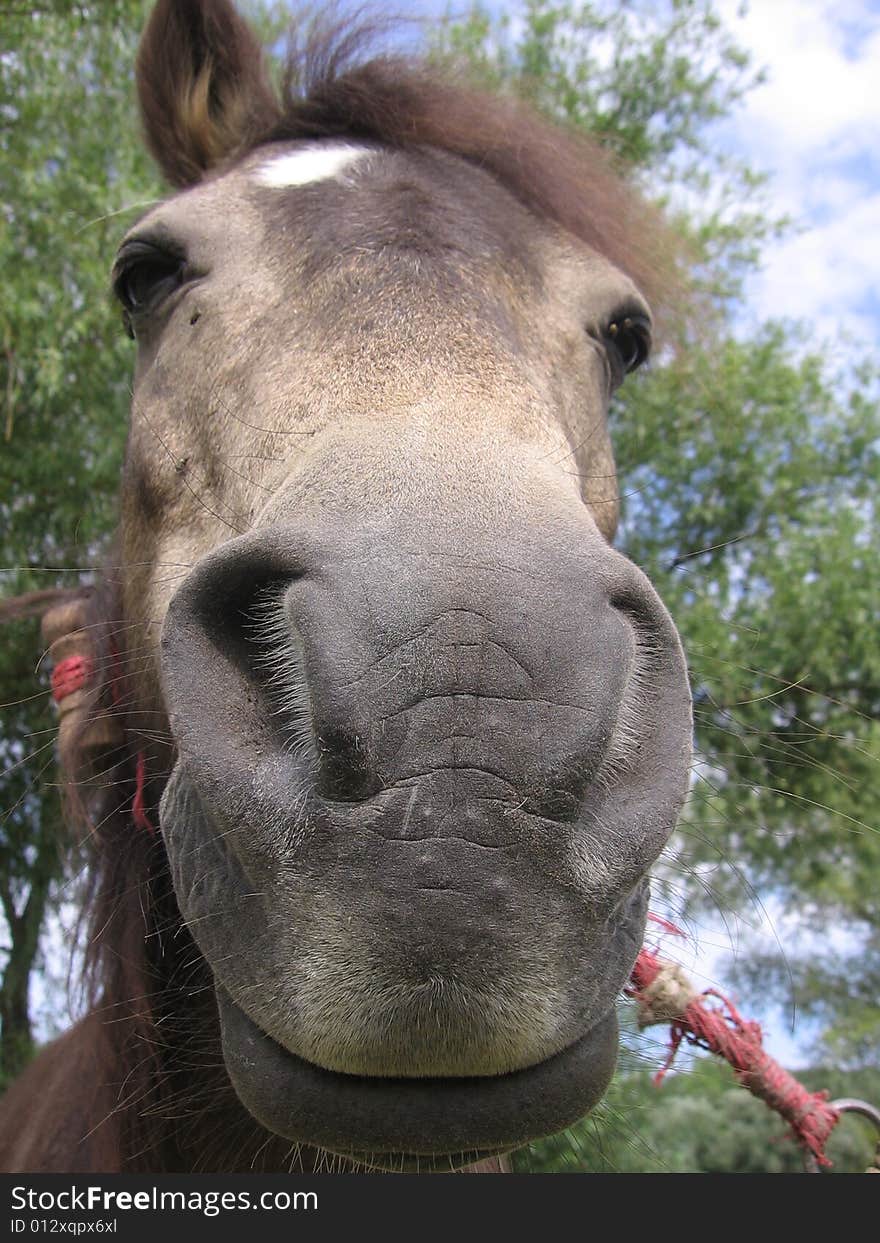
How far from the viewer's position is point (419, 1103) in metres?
1.24

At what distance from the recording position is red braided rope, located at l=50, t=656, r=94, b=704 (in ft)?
8.84

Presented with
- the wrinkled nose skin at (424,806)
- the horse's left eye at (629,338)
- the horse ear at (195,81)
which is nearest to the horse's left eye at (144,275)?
the horse ear at (195,81)

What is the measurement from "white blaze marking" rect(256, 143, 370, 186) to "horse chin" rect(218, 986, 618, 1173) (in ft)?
6.97

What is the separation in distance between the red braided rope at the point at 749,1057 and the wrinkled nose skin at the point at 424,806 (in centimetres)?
125

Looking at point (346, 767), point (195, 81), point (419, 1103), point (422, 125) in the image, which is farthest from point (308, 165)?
point (419, 1103)

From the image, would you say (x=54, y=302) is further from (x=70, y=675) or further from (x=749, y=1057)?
(x=749, y=1057)

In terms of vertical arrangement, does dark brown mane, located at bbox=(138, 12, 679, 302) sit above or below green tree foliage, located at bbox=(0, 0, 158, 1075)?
above

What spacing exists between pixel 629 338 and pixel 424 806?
2.04 meters

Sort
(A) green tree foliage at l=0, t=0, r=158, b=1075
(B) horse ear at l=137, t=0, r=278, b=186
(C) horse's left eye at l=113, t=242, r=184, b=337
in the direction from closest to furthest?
1. (C) horse's left eye at l=113, t=242, r=184, b=337
2. (B) horse ear at l=137, t=0, r=278, b=186
3. (A) green tree foliage at l=0, t=0, r=158, b=1075

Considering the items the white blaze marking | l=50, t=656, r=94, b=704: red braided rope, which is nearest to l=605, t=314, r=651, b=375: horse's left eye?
the white blaze marking

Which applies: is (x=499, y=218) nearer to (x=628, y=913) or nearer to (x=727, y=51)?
(x=628, y=913)

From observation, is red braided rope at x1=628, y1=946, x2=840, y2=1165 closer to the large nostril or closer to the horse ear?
the large nostril

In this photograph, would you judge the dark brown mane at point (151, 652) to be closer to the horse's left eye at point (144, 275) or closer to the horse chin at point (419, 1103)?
the horse chin at point (419, 1103)

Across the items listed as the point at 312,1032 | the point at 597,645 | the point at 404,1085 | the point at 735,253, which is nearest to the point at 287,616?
the point at 597,645
